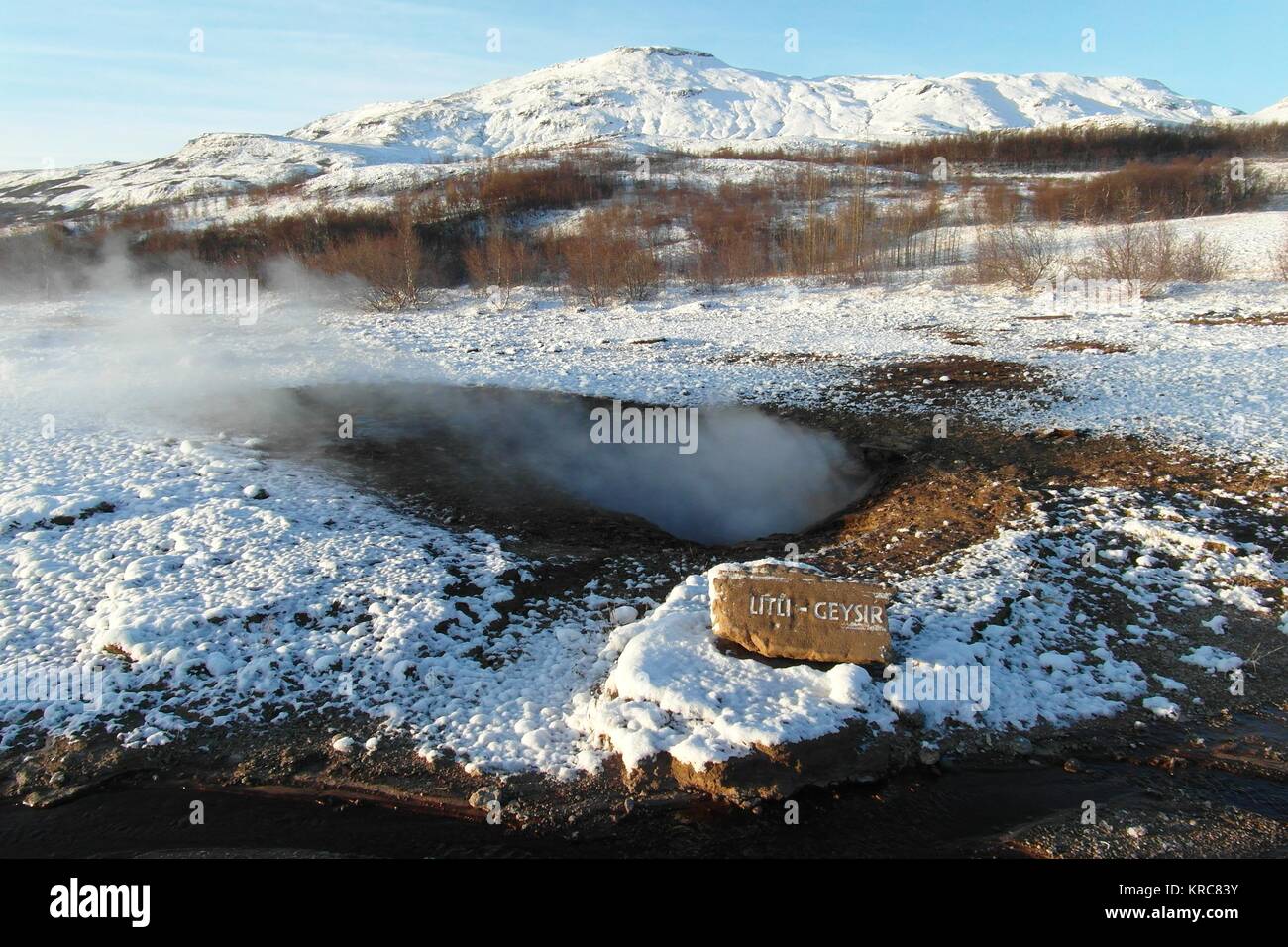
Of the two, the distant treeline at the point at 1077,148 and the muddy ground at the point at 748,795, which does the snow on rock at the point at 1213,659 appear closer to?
the muddy ground at the point at 748,795

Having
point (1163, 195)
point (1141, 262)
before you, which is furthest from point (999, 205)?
point (1141, 262)

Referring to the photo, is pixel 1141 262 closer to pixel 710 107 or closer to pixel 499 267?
pixel 499 267

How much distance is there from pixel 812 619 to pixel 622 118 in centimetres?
14624

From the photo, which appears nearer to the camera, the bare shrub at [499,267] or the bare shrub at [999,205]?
the bare shrub at [499,267]

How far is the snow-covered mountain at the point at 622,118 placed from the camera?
7762cm

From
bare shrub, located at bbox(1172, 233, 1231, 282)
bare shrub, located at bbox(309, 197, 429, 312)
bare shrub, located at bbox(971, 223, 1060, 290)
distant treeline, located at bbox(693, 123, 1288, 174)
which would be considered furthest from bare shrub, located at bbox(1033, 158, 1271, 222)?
bare shrub, located at bbox(309, 197, 429, 312)

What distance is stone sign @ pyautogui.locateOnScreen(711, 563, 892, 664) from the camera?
6.08 metres

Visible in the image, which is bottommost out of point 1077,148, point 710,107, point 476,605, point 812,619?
point 476,605

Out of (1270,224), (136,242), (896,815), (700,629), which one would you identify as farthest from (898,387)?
(136,242)

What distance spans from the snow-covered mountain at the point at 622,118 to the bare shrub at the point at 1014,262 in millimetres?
51191

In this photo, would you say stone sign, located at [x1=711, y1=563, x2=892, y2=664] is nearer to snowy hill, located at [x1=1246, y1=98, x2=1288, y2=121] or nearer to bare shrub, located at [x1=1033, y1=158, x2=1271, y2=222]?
bare shrub, located at [x1=1033, y1=158, x2=1271, y2=222]

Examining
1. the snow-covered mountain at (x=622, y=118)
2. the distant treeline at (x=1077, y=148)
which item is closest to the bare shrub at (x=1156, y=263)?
the distant treeline at (x=1077, y=148)

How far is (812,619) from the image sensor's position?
20.0 ft
